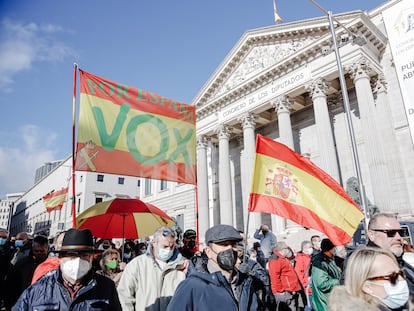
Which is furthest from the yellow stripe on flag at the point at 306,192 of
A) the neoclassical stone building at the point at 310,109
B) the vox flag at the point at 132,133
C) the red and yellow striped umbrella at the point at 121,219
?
the neoclassical stone building at the point at 310,109

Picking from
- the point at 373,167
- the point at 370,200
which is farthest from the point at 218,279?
the point at 370,200

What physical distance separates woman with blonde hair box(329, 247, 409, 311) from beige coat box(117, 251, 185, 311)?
195 centimetres

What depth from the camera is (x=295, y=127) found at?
813 inches

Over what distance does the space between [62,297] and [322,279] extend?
130 inches

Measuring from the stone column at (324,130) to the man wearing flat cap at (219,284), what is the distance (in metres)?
13.3

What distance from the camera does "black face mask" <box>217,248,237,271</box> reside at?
2359mm

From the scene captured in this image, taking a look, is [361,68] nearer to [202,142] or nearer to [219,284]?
[202,142]

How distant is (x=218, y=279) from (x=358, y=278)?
0.96m

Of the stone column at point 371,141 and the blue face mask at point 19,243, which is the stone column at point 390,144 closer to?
the stone column at point 371,141

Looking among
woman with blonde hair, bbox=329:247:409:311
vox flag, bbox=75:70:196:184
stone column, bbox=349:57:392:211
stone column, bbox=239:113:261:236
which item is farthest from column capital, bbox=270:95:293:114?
woman with blonde hair, bbox=329:247:409:311

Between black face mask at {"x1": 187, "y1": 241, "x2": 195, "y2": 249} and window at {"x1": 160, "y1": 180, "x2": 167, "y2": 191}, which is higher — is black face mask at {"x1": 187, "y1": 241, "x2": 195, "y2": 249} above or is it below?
below

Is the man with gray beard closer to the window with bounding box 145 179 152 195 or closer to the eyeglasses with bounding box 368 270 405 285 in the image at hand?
the eyeglasses with bounding box 368 270 405 285

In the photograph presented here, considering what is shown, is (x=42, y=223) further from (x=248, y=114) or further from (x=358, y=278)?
(x=358, y=278)

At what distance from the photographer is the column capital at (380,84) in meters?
15.7
